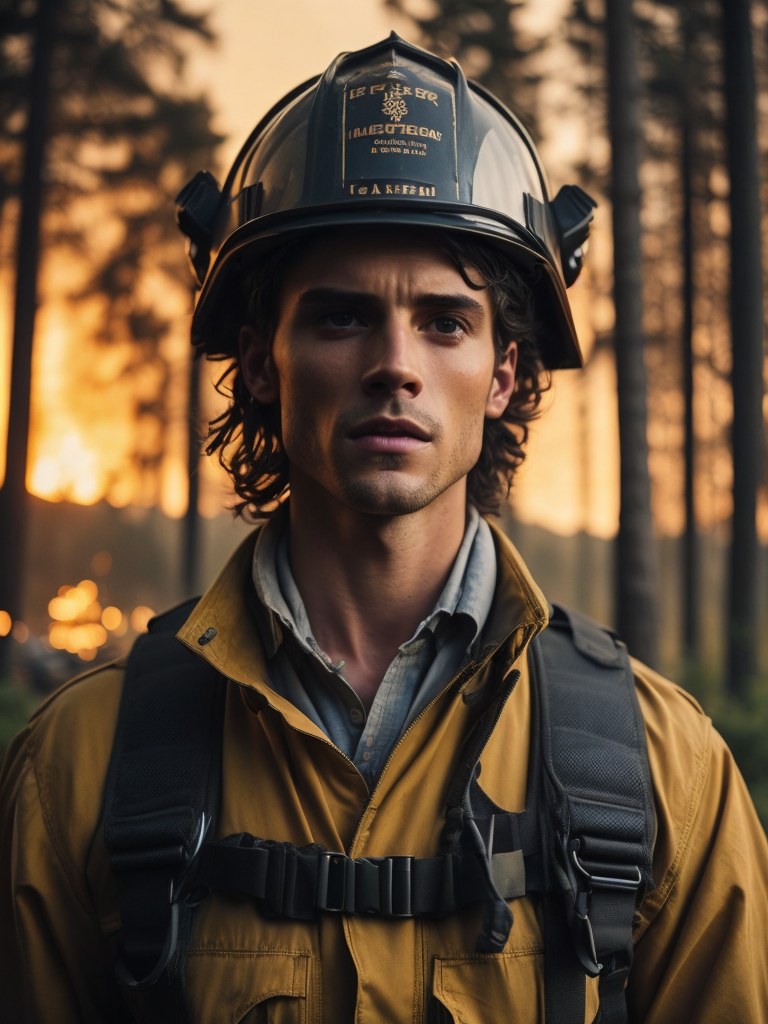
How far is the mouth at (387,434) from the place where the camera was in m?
2.43

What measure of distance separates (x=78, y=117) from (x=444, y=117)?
13029mm

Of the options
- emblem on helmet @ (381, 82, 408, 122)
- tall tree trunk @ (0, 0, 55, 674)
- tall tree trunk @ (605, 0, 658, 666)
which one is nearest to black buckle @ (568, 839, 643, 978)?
emblem on helmet @ (381, 82, 408, 122)

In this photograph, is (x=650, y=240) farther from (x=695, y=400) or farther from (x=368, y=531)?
(x=368, y=531)

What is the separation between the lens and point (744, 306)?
1019 centimetres

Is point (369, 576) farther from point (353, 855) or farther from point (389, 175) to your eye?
point (389, 175)

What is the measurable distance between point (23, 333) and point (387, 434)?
1107 centimetres

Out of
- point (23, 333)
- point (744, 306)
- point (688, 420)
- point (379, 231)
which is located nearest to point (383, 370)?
point (379, 231)

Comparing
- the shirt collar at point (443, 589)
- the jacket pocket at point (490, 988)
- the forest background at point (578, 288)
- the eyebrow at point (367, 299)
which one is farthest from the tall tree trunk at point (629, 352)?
the jacket pocket at point (490, 988)

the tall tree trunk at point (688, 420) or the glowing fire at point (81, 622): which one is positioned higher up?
the tall tree trunk at point (688, 420)

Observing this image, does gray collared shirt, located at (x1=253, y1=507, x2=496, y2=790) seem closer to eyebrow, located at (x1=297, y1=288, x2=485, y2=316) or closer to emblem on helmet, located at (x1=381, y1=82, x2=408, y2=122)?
eyebrow, located at (x1=297, y1=288, x2=485, y2=316)

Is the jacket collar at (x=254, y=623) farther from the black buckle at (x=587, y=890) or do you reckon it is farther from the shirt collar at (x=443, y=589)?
the black buckle at (x=587, y=890)

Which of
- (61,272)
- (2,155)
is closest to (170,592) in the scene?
(61,272)

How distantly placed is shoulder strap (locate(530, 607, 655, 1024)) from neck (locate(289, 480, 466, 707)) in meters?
0.44

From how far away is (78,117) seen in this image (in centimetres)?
1372
